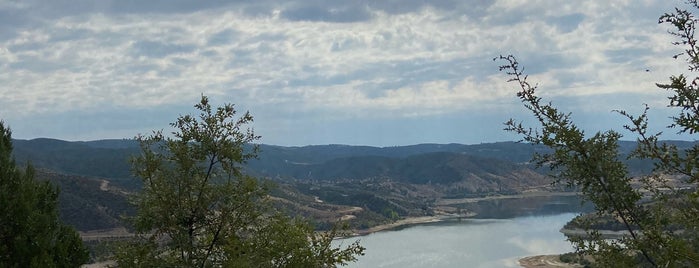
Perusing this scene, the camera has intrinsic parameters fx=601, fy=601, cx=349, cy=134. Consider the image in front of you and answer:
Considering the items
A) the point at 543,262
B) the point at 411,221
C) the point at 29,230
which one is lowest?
the point at 411,221

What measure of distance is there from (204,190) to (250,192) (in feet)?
3.45

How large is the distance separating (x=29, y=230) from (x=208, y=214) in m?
5.09

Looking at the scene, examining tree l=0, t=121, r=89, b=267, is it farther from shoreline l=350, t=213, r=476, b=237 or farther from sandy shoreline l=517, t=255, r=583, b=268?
shoreline l=350, t=213, r=476, b=237

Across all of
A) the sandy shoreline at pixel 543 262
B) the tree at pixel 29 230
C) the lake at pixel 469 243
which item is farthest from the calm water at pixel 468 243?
the tree at pixel 29 230

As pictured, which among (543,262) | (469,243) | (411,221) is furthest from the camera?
(411,221)

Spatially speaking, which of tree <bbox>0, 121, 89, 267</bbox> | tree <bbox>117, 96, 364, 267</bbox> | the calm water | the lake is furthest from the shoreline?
tree <bbox>117, 96, 364, 267</bbox>

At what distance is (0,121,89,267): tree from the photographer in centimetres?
1412

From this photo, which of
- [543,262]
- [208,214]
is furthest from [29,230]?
[543,262]

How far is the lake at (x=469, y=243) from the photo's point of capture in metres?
98.1

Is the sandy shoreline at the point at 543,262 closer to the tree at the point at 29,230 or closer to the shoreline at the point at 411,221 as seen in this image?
the shoreline at the point at 411,221

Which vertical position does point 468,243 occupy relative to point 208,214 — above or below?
below

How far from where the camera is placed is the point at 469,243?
119 meters

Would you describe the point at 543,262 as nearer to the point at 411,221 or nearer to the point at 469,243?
the point at 469,243

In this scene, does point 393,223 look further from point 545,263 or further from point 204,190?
point 204,190
